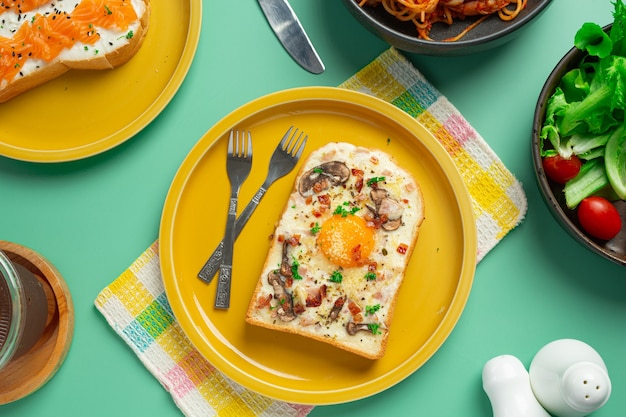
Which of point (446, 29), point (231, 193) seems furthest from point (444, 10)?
point (231, 193)

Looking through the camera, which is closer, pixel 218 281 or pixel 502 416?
pixel 502 416

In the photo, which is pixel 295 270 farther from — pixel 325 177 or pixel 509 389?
pixel 509 389

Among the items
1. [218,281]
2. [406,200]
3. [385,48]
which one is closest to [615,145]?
[406,200]

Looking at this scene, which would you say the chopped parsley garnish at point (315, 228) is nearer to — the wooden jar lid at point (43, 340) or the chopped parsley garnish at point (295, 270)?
the chopped parsley garnish at point (295, 270)

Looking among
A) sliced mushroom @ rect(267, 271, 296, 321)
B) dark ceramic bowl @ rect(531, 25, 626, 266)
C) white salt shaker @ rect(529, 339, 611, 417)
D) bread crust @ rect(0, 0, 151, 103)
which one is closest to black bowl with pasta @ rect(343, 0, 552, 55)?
dark ceramic bowl @ rect(531, 25, 626, 266)

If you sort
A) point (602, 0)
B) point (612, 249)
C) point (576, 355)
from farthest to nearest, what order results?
point (602, 0), point (612, 249), point (576, 355)

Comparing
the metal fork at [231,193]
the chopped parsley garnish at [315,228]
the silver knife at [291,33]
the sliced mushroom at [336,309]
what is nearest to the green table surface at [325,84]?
the silver knife at [291,33]

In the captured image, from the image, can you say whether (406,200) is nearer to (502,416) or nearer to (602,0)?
(502,416)
